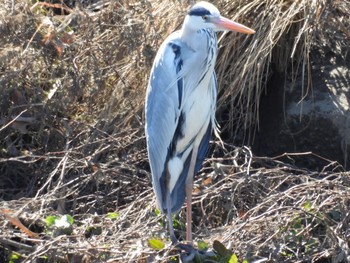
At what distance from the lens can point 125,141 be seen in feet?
17.1

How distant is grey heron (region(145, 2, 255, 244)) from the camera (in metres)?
4.45

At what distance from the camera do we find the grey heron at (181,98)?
4445 mm

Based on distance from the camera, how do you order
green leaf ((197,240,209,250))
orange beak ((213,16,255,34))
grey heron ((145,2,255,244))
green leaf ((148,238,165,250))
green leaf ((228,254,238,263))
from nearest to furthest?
green leaf ((228,254,238,263)) < green leaf ((148,238,165,250)) < green leaf ((197,240,209,250)) < orange beak ((213,16,255,34)) < grey heron ((145,2,255,244))

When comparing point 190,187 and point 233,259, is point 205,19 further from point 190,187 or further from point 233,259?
point 233,259

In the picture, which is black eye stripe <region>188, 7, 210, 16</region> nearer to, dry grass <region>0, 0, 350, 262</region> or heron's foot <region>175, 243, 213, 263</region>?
dry grass <region>0, 0, 350, 262</region>

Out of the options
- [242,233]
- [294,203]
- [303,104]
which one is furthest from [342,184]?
[303,104]

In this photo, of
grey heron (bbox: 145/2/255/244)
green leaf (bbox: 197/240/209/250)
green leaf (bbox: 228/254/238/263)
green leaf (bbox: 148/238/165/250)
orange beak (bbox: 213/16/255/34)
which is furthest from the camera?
grey heron (bbox: 145/2/255/244)

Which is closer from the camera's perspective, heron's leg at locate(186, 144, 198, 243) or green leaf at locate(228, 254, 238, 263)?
green leaf at locate(228, 254, 238, 263)

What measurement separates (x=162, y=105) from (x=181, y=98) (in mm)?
97

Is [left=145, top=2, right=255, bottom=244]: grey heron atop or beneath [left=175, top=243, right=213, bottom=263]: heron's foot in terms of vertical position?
atop

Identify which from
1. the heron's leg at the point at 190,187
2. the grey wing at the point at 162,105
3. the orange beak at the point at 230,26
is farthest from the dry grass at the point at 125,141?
the orange beak at the point at 230,26

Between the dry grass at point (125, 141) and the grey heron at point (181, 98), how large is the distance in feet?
0.67

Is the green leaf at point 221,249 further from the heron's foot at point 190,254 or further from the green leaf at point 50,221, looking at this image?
the green leaf at point 50,221

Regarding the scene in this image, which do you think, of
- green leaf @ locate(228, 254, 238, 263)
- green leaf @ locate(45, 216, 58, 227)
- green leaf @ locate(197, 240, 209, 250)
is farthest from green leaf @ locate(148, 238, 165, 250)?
green leaf @ locate(45, 216, 58, 227)
